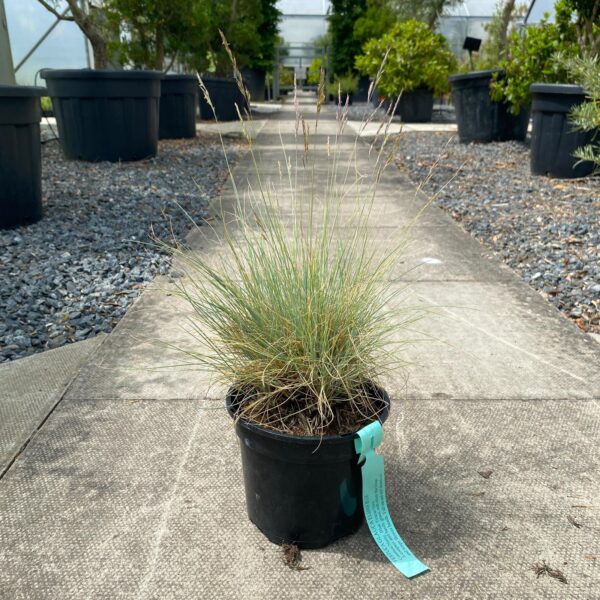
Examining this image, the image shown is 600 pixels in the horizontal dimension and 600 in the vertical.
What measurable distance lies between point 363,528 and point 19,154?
12.0 feet

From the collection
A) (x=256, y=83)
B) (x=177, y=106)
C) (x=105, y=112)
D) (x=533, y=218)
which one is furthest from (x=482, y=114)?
(x=256, y=83)

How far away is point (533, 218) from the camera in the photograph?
14.8ft

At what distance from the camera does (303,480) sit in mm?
1467

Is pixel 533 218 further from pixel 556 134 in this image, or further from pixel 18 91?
pixel 18 91

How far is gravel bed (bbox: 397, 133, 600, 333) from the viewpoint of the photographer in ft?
10.7

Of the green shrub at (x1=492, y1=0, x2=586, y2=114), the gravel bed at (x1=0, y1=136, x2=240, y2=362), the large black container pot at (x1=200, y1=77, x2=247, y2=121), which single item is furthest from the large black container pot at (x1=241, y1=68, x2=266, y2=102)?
the gravel bed at (x1=0, y1=136, x2=240, y2=362)

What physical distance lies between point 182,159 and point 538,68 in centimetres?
439

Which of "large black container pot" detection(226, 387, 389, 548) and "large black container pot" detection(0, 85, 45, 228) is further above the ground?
"large black container pot" detection(0, 85, 45, 228)

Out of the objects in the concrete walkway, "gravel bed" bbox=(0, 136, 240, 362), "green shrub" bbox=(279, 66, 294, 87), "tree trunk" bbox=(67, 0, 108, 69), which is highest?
"green shrub" bbox=(279, 66, 294, 87)

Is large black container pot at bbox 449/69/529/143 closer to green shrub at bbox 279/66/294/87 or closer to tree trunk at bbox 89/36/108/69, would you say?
tree trunk at bbox 89/36/108/69

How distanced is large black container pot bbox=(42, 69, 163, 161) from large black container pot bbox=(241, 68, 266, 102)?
12933 millimetres

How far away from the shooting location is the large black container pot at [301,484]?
1.42m

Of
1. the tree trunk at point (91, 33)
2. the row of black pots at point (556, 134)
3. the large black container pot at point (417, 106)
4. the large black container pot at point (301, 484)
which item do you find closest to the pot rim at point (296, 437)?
the large black container pot at point (301, 484)

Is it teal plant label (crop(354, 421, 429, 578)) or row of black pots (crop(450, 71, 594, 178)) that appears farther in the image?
row of black pots (crop(450, 71, 594, 178))
